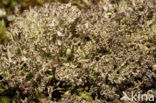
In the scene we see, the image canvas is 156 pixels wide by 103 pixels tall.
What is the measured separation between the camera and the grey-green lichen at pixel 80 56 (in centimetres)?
272

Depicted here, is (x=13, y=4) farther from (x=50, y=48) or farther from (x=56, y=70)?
(x=56, y=70)

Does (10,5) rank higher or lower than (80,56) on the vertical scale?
higher

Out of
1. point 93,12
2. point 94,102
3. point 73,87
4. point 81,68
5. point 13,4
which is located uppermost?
point 13,4

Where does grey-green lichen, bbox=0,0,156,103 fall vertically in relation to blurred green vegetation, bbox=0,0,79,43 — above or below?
below

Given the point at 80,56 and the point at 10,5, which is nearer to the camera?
the point at 80,56

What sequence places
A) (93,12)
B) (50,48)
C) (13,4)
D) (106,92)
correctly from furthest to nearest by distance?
(13,4), (93,12), (50,48), (106,92)

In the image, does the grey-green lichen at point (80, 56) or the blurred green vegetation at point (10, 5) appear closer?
the grey-green lichen at point (80, 56)

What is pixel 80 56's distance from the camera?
9.46 ft

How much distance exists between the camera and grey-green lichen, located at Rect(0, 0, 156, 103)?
272 cm

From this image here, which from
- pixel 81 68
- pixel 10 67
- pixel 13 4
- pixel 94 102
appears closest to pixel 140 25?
pixel 81 68

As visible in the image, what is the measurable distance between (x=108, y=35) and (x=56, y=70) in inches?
31.1

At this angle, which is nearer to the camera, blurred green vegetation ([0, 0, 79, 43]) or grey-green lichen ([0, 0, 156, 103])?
grey-green lichen ([0, 0, 156, 103])

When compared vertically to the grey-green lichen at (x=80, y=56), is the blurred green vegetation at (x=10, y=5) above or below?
above

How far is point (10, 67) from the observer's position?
2.71 metres
